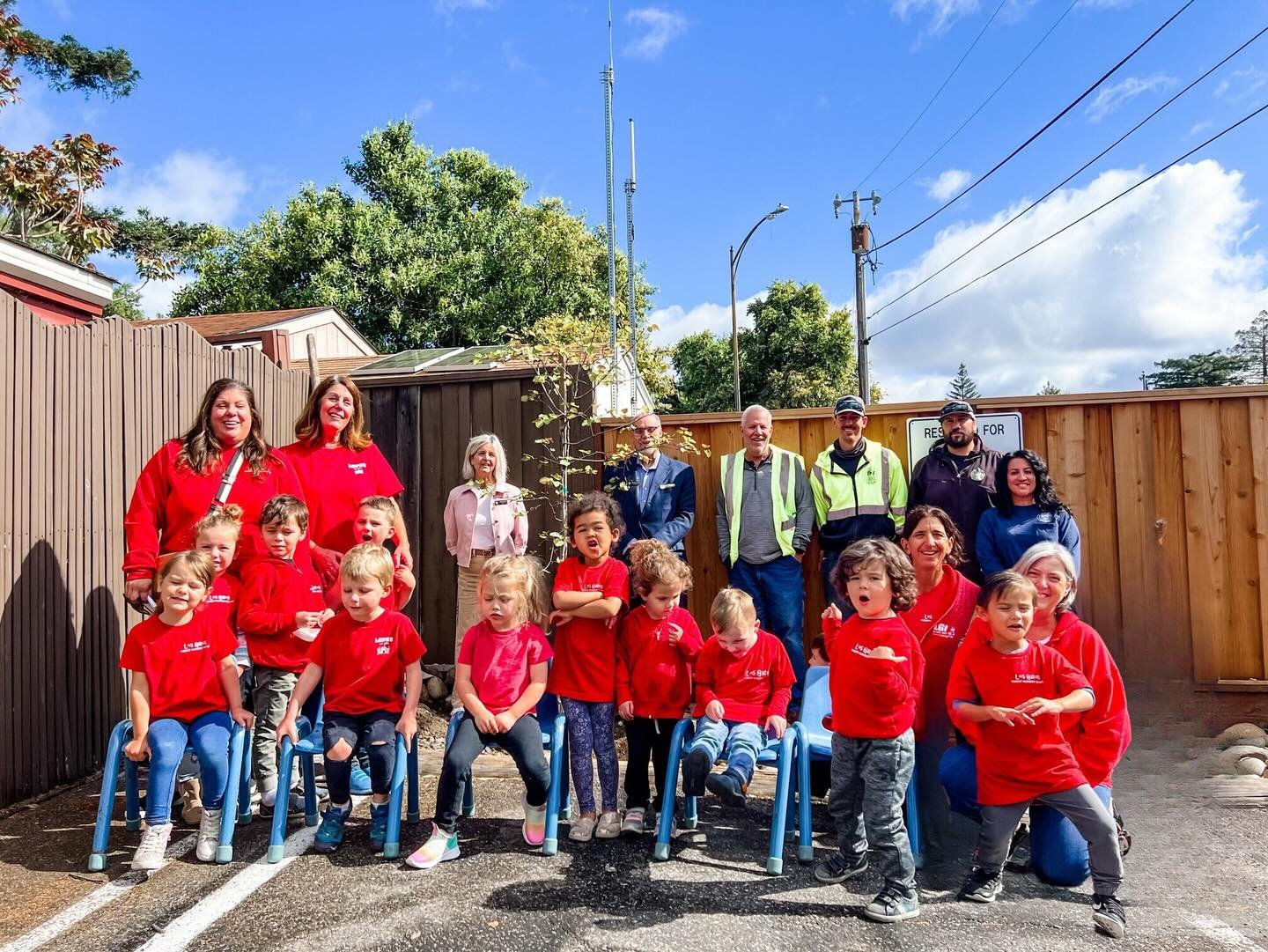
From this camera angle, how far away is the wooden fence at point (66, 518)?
4191 mm

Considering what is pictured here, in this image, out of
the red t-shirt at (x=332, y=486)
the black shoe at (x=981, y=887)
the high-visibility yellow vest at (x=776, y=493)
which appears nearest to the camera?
the black shoe at (x=981, y=887)

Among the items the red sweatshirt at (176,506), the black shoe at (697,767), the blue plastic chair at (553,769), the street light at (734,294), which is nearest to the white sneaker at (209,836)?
the blue plastic chair at (553,769)

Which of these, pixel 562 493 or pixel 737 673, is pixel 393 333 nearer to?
pixel 562 493

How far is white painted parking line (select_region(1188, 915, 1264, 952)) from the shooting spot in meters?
2.77

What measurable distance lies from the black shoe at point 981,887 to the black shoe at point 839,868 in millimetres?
357

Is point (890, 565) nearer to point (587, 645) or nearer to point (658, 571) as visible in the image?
point (658, 571)

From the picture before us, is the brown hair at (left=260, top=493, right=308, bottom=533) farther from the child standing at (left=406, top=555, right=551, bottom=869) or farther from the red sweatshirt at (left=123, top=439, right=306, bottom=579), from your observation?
the child standing at (left=406, top=555, right=551, bottom=869)

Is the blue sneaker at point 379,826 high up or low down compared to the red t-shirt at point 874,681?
down

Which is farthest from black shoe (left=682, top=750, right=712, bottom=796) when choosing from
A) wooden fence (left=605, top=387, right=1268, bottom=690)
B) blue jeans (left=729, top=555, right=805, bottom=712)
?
wooden fence (left=605, top=387, right=1268, bottom=690)

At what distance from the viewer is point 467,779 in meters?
3.74

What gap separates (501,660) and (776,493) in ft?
7.08

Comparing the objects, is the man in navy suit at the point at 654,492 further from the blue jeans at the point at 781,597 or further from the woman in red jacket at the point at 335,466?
the woman in red jacket at the point at 335,466

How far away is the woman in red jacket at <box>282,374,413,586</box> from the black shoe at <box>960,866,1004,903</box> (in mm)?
2791

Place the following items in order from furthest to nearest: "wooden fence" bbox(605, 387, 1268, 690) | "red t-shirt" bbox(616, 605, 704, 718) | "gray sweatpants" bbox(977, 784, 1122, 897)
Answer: "wooden fence" bbox(605, 387, 1268, 690), "red t-shirt" bbox(616, 605, 704, 718), "gray sweatpants" bbox(977, 784, 1122, 897)
